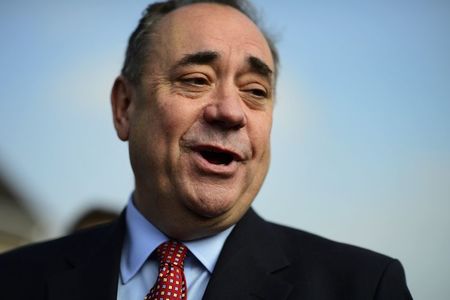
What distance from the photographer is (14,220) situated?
14.2m

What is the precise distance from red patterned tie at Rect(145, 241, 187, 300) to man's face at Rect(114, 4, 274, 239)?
0.09 meters

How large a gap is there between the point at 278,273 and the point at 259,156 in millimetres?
590

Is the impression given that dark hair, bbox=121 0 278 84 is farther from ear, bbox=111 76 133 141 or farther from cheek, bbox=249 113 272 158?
cheek, bbox=249 113 272 158

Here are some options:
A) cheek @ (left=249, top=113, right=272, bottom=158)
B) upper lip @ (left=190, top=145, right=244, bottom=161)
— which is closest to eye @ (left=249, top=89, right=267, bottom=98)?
cheek @ (left=249, top=113, right=272, bottom=158)

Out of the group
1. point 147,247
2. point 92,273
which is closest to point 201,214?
point 147,247

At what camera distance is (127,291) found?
2588mm

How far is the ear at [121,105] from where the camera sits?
9.94 ft

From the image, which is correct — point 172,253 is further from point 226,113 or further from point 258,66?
point 258,66

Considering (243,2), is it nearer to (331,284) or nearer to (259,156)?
(259,156)

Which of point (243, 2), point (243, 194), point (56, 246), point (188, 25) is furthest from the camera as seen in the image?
point (243, 2)

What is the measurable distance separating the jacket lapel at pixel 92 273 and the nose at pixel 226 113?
874 millimetres

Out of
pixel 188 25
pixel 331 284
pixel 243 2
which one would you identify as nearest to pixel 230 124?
pixel 188 25

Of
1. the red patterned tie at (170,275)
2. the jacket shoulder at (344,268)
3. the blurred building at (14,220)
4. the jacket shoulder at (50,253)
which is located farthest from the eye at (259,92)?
the blurred building at (14,220)

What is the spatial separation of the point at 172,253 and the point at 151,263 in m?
0.13
